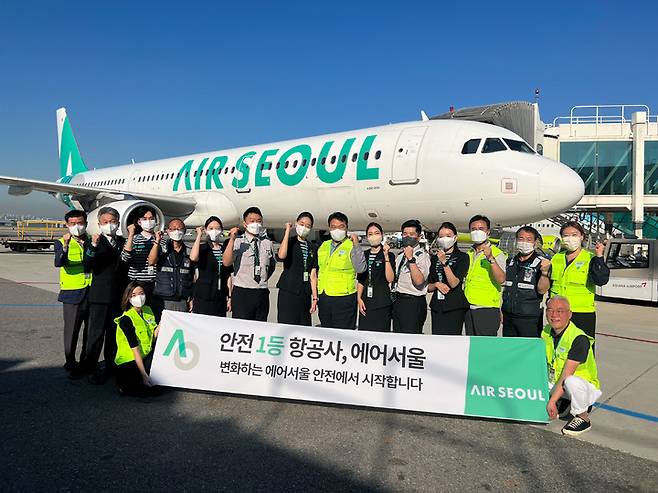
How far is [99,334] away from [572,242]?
5042 mm

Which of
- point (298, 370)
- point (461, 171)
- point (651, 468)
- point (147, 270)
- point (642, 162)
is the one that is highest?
point (642, 162)

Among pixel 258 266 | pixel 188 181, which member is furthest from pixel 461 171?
pixel 188 181

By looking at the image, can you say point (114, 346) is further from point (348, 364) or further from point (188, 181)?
point (188, 181)

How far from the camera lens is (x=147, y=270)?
5543 millimetres

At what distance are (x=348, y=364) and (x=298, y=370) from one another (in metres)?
0.48

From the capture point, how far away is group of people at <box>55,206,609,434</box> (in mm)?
5082

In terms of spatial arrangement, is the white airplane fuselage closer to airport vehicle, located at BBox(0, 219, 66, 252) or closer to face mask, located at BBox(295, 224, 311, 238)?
face mask, located at BBox(295, 224, 311, 238)

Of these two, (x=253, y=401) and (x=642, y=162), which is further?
(x=642, y=162)

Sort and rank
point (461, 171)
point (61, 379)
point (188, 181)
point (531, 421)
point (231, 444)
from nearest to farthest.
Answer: point (231, 444) < point (531, 421) < point (61, 379) < point (461, 171) < point (188, 181)

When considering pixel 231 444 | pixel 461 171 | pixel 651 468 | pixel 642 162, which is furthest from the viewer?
pixel 642 162

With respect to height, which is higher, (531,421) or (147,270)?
(147,270)

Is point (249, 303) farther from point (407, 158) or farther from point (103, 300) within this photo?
point (407, 158)

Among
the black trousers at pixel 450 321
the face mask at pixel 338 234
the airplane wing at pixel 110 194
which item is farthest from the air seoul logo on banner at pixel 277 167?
the black trousers at pixel 450 321

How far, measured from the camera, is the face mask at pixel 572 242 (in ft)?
16.9
